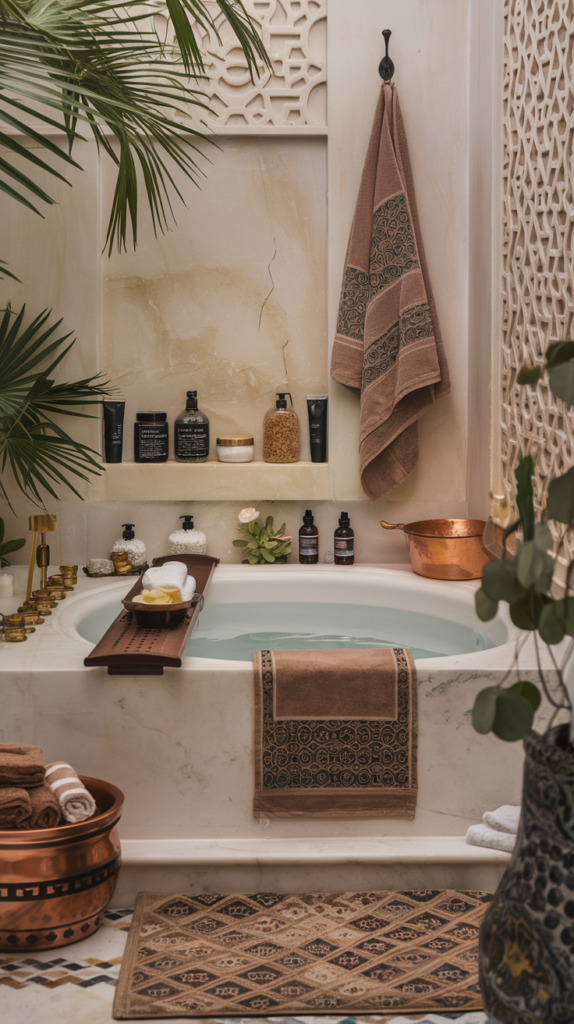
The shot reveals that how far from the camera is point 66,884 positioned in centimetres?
180

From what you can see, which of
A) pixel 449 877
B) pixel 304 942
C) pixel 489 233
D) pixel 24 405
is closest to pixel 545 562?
pixel 304 942

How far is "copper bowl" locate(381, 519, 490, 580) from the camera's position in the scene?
2996mm

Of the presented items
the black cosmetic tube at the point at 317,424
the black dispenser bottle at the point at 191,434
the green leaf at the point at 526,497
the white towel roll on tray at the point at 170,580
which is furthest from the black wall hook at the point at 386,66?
the green leaf at the point at 526,497

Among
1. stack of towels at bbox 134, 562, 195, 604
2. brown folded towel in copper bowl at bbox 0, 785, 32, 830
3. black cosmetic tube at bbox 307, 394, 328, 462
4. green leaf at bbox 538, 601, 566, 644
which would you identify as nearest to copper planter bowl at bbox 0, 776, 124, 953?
brown folded towel in copper bowl at bbox 0, 785, 32, 830

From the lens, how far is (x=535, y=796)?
1101mm

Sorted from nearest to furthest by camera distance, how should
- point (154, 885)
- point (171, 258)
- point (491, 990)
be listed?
point (491, 990), point (154, 885), point (171, 258)

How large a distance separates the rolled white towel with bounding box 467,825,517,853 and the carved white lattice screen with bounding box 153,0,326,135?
2375 millimetres

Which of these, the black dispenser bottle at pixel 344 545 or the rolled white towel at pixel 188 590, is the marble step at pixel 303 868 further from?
the black dispenser bottle at pixel 344 545

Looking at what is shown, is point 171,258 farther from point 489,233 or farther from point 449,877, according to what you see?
point 449,877

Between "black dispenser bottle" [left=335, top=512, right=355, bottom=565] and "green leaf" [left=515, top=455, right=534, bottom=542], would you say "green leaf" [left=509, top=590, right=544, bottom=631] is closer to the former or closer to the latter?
"green leaf" [left=515, top=455, right=534, bottom=542]

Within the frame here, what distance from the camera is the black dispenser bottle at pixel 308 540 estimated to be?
3.25 metres

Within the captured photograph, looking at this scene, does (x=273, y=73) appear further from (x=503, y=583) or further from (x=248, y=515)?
(x=503, y=583)

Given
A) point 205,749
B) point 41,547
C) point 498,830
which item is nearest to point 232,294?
point 41,547

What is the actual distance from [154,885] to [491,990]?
46.1 inches
